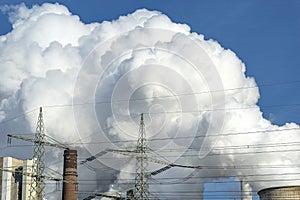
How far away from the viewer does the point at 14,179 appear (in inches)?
3310

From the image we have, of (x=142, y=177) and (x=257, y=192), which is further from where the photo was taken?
(x=257, y=192)

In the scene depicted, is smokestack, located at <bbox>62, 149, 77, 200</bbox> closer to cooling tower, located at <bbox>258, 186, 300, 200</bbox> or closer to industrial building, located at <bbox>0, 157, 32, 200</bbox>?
industrial building, located at <bbox>0, 157, 32, 200</bbox>

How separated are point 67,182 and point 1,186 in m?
21.2

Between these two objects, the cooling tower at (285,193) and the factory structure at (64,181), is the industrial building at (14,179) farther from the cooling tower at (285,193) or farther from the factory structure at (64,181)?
the cooling tower at (285,193)

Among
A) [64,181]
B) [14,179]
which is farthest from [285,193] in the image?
[14,179]

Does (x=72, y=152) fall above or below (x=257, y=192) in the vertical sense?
above

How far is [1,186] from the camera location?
84.8m

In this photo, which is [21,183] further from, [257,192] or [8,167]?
[257,192]

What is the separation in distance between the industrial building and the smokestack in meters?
12.7

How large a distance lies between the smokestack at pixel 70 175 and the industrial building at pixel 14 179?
12.7 m

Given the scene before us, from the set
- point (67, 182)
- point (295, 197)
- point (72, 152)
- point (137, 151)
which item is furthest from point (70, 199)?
point (295, 197)

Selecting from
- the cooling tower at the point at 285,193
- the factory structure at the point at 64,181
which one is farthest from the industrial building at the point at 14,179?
the cooling tower at the point at 285,193

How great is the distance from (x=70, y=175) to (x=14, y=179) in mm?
17290

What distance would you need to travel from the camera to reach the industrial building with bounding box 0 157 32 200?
270ft
